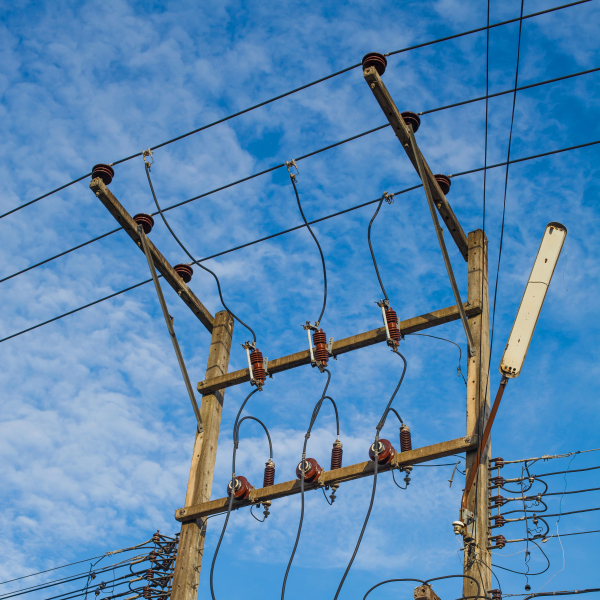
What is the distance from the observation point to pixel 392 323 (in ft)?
24.4

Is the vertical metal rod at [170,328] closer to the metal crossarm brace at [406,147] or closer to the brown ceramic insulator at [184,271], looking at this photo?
the brown ceramic insulator at [184,271]

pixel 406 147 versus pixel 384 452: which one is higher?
pixel 406 147

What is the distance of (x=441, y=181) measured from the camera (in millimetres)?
7957

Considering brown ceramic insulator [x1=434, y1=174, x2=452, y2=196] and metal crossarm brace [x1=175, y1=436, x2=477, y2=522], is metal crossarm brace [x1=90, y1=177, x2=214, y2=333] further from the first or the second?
brown ceramic insulator [x1=434, y1=174, x2=452, y2=196]

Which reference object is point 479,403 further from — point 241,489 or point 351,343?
point 241,489

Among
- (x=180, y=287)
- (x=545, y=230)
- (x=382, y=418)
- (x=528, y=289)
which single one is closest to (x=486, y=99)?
(x=545, y=230)

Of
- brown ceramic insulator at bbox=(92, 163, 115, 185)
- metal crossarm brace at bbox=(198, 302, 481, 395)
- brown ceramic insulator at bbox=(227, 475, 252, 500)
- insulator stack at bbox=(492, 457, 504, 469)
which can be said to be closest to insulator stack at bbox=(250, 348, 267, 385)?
metal crossarm brace at bbox=(198, 302, 481, 395)

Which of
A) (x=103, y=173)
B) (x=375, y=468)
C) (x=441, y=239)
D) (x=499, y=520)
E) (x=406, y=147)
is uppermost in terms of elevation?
(x=499, y=520)

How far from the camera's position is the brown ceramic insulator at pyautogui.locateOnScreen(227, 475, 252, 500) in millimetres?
7402

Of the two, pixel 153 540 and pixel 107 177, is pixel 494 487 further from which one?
pixel 107 177

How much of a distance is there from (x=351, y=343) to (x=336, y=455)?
117 centimetres

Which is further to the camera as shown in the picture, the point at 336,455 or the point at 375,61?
the point at 336,455

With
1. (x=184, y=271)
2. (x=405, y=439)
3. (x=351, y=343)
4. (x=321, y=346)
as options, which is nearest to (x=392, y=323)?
(x=351, y=343)

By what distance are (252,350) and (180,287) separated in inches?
53.1
